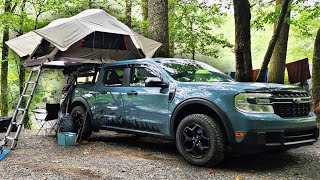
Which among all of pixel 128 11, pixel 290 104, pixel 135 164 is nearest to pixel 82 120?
pixel 135 164

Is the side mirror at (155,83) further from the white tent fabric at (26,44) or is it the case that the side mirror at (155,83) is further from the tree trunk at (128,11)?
the tree trunk at (128,11)

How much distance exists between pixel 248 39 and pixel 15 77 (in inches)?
540

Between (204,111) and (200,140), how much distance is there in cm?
50

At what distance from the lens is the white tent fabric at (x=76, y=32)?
269 inches

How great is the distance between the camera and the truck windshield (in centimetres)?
582

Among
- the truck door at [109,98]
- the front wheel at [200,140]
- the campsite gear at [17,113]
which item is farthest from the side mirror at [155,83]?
the campsite gear at [17,113]

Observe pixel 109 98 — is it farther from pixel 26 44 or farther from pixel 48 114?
pixel 26 44

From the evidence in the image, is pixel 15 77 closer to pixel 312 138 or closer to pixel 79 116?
pixel 79 116

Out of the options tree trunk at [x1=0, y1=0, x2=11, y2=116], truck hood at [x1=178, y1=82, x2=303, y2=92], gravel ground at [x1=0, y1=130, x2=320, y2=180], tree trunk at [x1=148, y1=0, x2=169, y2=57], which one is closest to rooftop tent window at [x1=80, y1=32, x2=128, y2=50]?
tree trunk at [x1=148, y1=0, x2=169, y2=57]

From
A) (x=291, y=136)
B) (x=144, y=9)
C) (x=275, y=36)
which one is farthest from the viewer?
(x=144, y=9)

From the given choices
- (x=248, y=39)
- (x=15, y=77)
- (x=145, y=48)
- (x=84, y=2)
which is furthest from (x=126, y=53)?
(x=15, y=77)

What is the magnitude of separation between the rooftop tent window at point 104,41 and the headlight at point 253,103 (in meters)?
4.36

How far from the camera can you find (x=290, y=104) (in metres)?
4.82

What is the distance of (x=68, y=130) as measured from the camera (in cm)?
703
